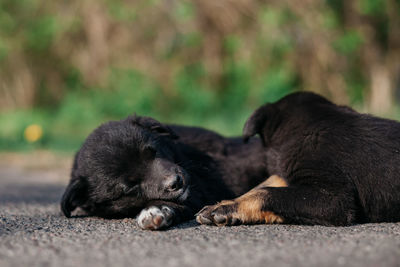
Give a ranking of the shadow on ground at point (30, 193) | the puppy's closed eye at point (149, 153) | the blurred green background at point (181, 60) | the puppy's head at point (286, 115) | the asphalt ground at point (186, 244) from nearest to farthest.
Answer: the asphalt ground at point (186, 244)
the puppy's closed eye at point (149, 153)
the puppy's head at point (286, 115)
the shadow on ground at point (30, 193)
the blurred green background at point (181, 60)

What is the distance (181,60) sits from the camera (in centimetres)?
1195

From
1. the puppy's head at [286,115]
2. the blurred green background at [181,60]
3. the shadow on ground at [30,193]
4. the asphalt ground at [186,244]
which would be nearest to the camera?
the asphalt ground at [186,244]

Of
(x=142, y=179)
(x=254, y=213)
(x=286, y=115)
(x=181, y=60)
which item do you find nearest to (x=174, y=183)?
(x=142, y=179)

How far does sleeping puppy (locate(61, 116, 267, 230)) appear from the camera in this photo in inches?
140

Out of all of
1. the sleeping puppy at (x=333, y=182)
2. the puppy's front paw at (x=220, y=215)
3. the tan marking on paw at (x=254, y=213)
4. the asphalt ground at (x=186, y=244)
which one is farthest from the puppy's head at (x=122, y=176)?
the tan marking on paw at (x=254, y=213)

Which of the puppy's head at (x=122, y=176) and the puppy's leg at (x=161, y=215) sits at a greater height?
the puppy's head at (x=122, y=176)

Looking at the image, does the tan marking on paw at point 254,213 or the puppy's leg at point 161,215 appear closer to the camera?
the puppy's leg at point 161,215

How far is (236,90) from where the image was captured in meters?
11.7

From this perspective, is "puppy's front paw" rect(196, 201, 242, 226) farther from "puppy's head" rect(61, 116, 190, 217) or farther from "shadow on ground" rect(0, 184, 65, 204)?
"shadow on ground" rect(0, 184, 65, 204)

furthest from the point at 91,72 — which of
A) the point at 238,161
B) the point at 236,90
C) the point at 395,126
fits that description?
the point at 395,126

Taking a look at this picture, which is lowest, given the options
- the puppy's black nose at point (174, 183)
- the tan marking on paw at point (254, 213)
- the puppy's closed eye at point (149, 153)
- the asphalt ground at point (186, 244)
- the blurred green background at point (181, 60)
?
the asphalt ground at point (186, 244)

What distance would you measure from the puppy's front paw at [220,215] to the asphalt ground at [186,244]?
9 cm

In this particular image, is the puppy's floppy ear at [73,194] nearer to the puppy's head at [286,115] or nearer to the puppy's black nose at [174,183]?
the puppy's black nose at [174,183]

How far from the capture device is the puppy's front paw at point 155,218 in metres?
3.22
